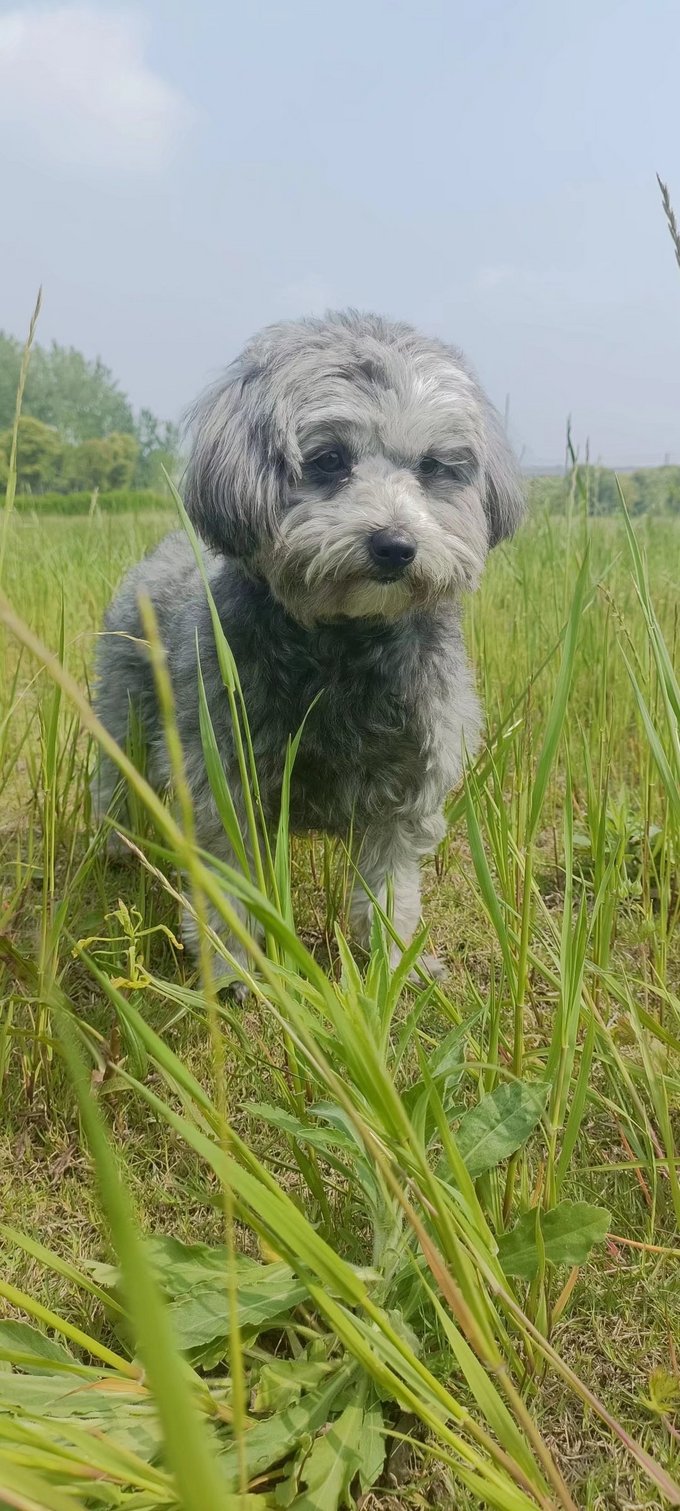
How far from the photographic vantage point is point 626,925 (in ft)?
7.55

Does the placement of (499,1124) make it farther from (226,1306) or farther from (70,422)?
(70,422)

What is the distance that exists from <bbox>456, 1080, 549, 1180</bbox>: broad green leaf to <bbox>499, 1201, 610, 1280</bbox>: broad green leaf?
0.26 feet

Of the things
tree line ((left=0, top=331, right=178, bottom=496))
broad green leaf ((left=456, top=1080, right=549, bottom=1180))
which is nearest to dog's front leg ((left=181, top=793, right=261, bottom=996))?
broad green leaf ((left=456, top=1080, right=549, bottom=1180))

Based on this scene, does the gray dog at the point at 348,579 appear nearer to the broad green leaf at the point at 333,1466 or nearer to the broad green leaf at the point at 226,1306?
the broad green leaf at the point at 226,1306

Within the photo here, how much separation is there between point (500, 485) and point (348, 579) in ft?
2.80

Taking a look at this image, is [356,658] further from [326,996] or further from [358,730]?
[326,996]

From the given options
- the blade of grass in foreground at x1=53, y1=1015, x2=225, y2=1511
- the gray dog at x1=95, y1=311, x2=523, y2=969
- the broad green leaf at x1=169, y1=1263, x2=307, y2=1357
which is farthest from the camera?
the gray dog at x1=95, y1=311, x2=523, y2=969

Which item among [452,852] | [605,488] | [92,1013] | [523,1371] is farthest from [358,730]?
[605,488]

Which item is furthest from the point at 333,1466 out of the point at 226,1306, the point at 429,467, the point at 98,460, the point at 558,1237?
the point at 98,460

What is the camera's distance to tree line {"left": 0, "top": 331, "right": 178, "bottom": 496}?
55.1 m

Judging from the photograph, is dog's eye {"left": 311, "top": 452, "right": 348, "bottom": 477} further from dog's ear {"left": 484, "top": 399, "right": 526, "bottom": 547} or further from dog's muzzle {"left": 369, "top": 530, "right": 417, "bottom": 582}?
dog's ear {"left": 484, "top": 399, "right": 526, "bottom": 547}

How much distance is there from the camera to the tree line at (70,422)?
181 feet

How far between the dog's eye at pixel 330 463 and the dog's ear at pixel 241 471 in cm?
9

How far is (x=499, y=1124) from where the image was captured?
4.08 feet
